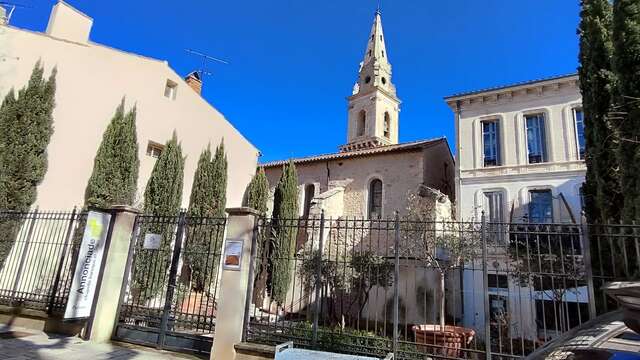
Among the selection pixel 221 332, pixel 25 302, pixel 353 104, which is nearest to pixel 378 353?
pixel 221 332

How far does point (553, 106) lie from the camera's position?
1734 cm

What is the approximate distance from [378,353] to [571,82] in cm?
1668

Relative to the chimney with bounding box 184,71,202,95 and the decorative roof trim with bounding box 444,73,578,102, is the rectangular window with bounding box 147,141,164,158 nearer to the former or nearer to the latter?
the chimney with bounding box 184,71,202,95

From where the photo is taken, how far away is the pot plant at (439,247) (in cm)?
788

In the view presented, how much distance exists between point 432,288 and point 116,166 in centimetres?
1209

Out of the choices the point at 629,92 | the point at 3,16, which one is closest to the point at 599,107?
the point at 629,92

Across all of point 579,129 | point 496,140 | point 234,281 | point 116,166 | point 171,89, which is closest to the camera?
point 234,281

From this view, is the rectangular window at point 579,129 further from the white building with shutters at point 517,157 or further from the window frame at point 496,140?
the window frame at point 496,140

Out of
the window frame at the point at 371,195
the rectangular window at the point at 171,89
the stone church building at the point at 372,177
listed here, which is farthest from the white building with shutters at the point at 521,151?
the rectangular window at the point at 171,89

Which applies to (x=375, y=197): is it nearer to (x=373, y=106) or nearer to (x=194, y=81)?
(x=194, y=81)

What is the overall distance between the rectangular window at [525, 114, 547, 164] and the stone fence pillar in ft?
50.1

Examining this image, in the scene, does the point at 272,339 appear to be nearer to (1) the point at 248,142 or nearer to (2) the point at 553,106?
(1) the point at 248,142

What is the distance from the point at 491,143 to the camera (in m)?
18.6

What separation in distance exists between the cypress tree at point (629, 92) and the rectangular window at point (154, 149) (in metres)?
15.1
